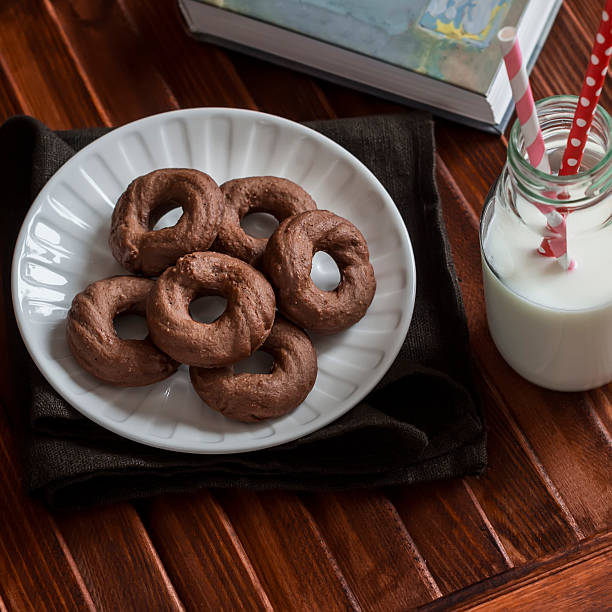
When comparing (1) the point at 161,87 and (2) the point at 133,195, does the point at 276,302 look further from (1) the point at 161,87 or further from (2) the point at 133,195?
(1) the point at 161,87

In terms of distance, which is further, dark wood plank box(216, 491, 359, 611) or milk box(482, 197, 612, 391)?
dark wood plank box(216, 491, 359, 611)

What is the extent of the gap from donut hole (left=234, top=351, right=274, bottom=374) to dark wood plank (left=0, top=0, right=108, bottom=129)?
0.48 meters

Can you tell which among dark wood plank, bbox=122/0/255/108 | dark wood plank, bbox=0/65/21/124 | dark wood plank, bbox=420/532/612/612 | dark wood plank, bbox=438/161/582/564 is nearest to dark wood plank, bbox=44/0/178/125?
dark wood plank, bbox=122/0/255/108

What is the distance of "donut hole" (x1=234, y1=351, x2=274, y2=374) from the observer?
1.06 m

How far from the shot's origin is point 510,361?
1114 millimetres

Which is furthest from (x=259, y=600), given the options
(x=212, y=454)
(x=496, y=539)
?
(x=496, y=539)

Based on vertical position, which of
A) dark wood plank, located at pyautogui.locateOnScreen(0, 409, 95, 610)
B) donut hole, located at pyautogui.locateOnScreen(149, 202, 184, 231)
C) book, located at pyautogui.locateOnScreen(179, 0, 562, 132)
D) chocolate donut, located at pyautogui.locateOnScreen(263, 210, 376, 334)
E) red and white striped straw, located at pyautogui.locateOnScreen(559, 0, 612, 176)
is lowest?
dark wood plank, located at pyautogui.locateOnScreen(0, 409, 95, 610)

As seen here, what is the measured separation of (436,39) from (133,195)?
49cm

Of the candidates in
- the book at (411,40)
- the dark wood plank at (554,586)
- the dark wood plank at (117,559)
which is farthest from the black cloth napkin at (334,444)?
the book at (411,40)

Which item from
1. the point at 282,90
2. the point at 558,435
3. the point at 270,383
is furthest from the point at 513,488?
the point at 282,90

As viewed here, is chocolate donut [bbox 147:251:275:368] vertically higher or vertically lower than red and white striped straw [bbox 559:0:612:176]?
higher

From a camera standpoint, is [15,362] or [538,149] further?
[15,362]

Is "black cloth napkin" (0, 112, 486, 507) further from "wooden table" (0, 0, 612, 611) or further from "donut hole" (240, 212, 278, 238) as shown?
"donut hole" (240, 212, 278, 238)

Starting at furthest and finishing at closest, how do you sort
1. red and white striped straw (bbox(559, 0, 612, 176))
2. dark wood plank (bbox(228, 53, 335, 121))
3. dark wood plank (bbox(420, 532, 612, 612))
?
dark wood plank (bbox(228, 53, 335, 121)) < dark wood plank (bbox(420, 532, 612, 612)) < red and white striped straw (bbox(559, 0, 612, 176))
